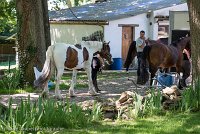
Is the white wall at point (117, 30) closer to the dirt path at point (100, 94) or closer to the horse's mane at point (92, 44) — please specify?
the dirt path at point (100, 94)

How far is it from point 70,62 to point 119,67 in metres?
12.9

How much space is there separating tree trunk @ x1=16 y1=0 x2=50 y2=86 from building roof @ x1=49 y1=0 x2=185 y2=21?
10335 millimetres

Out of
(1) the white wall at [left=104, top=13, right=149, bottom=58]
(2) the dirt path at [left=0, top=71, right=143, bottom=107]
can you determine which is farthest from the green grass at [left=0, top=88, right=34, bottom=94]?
(1) the white wall at [left=104, top=13, right=149, bottom=58]

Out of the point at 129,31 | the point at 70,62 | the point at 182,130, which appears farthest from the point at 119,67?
the point at 182,130

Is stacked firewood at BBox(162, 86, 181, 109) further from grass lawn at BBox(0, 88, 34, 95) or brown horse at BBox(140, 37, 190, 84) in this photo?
grass lawn at BBox(0, 88, 34, 95)

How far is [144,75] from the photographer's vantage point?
14016 millimetres

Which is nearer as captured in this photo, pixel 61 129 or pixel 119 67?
pixel 61 129

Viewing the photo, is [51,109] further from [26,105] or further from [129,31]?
[129,31]

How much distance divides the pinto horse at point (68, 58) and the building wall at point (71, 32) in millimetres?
12070

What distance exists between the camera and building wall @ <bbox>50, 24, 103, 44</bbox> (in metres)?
26.9

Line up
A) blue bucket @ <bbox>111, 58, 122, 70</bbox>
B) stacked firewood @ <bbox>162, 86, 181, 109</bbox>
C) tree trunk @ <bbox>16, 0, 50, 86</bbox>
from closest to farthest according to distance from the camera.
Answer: stacked firewood @ <bbox>162, 86, 181, 109</bbox>
tree trunk @ <bbox>16, 0, 50, 86</bbox>
blue bucket @ <bbox>111, 58, 122, 70</bbox>

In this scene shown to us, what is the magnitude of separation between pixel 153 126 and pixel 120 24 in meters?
17.8

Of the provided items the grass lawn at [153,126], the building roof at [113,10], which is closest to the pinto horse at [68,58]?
the grass lawn at [153,126]

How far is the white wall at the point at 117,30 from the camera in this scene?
26.0 m
